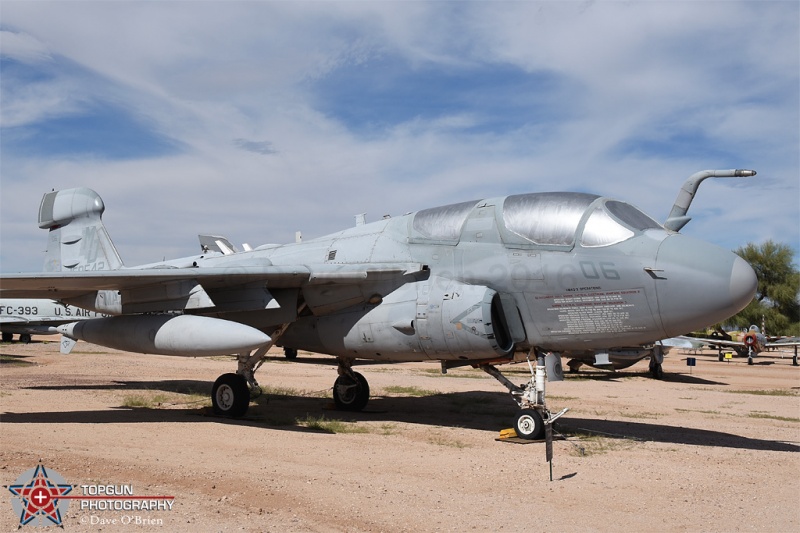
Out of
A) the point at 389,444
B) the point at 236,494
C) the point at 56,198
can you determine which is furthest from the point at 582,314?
the point at 56,198

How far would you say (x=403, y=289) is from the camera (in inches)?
423

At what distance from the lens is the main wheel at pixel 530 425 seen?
9.62m

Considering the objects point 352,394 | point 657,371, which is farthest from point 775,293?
point 352,394

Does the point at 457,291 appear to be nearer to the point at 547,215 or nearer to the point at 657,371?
the point at 547,215

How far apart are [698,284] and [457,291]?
131 inches

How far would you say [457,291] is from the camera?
1008 centimetres

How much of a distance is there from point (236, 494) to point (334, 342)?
5364 millimetres

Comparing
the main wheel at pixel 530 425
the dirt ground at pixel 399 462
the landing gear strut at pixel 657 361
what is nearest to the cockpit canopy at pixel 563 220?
the main wheel at pixel 530 425

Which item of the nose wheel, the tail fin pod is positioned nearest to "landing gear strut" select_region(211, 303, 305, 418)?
the nose wheel

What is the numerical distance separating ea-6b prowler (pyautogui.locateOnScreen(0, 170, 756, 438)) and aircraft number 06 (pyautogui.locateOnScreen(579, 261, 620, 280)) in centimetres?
1

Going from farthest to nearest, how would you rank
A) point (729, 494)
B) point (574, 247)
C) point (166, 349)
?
point (166, 349), point (574, 247), point (729, 494)

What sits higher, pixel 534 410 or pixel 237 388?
pixel 237 388

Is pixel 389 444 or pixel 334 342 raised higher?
pixel 334 342

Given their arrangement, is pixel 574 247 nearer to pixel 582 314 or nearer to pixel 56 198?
pixel 582 314
